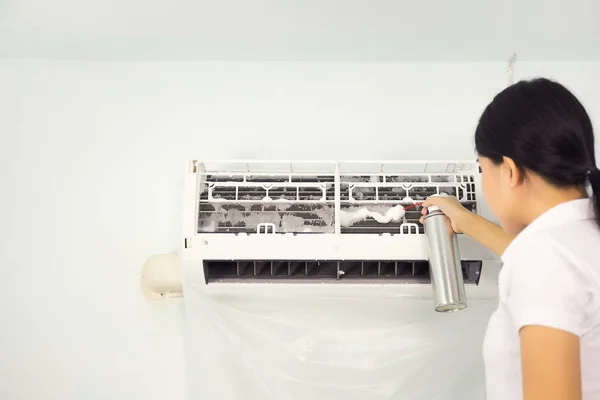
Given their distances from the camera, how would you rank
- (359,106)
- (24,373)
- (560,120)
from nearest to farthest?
(560,120) < (24,373) < (359,106)

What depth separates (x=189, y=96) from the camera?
57.5 inches

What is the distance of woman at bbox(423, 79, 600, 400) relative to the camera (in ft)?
1.98

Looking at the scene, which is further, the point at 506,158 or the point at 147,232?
the point at 147,232

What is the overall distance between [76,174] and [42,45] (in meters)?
0.36

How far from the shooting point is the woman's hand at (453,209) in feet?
3.30

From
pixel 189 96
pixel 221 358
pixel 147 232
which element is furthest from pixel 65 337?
pixel 189 96

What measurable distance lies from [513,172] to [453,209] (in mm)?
287

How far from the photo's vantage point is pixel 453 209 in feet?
3.31

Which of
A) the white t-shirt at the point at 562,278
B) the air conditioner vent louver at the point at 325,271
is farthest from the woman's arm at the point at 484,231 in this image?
the white t-shirt at the point at 562,278

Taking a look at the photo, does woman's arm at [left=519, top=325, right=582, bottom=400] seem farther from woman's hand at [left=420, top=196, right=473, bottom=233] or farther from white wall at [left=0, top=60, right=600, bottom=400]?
white wall at [left=0, top=60, right=600, bottom=400]

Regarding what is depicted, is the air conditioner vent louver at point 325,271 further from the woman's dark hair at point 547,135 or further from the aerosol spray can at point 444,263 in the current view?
the woman's dark hair at point 547,135

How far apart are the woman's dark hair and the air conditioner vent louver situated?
16.6 inches

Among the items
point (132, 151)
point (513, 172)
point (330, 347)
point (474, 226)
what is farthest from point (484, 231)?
point (132, 151)

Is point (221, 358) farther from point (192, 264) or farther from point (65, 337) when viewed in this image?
point (65, 337)
